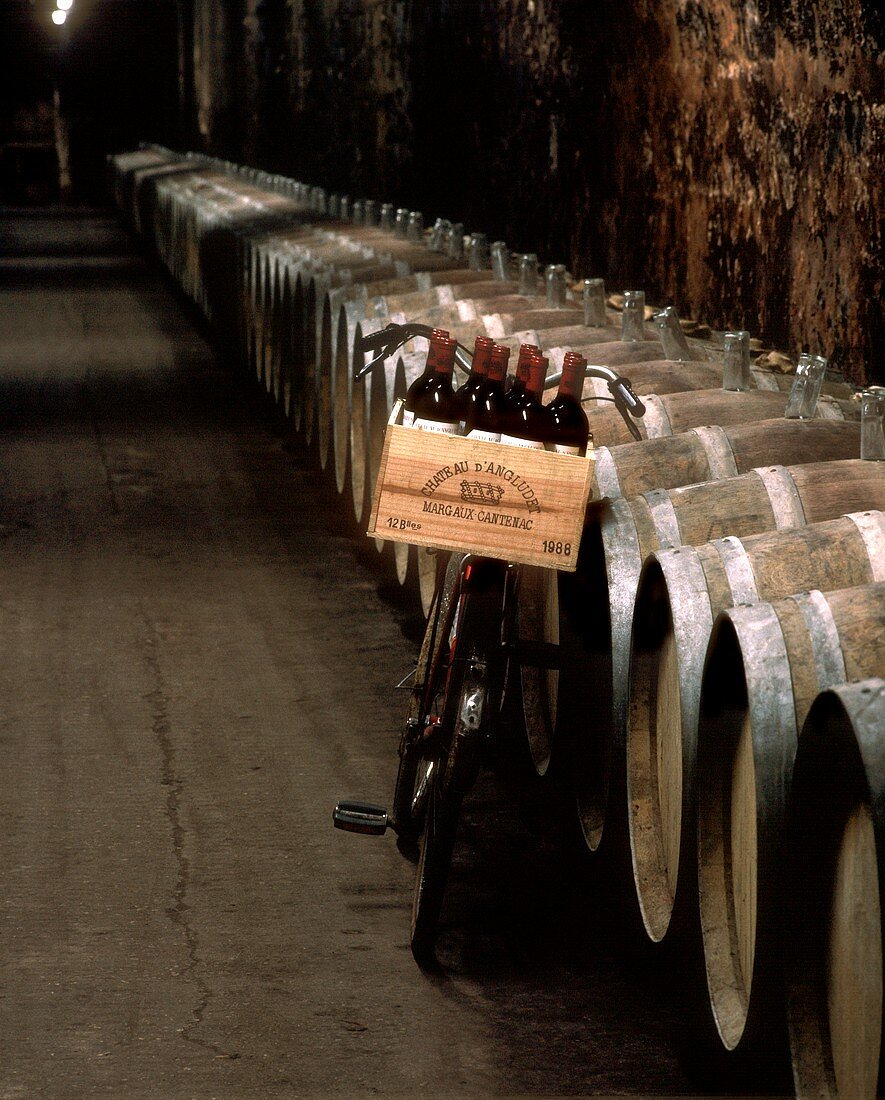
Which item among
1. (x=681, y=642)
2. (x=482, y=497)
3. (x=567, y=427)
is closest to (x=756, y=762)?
(x=681, y=642)

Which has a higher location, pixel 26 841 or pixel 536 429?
pixel 536 429

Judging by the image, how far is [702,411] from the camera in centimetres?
368

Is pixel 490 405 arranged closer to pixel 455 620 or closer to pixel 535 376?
pixel 535 376

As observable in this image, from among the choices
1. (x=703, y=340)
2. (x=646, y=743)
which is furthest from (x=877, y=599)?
(x=703, y=340)

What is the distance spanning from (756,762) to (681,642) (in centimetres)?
38

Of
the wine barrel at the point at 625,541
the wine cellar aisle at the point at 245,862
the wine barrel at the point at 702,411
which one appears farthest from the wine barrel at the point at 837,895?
the wine barrel at the point at 702,411

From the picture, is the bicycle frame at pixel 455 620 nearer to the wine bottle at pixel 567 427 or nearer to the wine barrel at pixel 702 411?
the wine bottle at pixel 567 427

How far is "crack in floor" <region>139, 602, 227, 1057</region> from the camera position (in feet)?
9.25

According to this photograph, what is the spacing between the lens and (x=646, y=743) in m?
2.83

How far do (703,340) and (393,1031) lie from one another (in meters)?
2.74

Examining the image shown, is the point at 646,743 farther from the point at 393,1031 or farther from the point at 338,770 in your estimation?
the point at 338,770

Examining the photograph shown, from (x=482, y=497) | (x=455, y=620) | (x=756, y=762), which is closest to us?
(x=756, y=762)

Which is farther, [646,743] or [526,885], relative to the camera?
[526,885]

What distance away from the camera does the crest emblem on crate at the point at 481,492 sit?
2.78 metres
